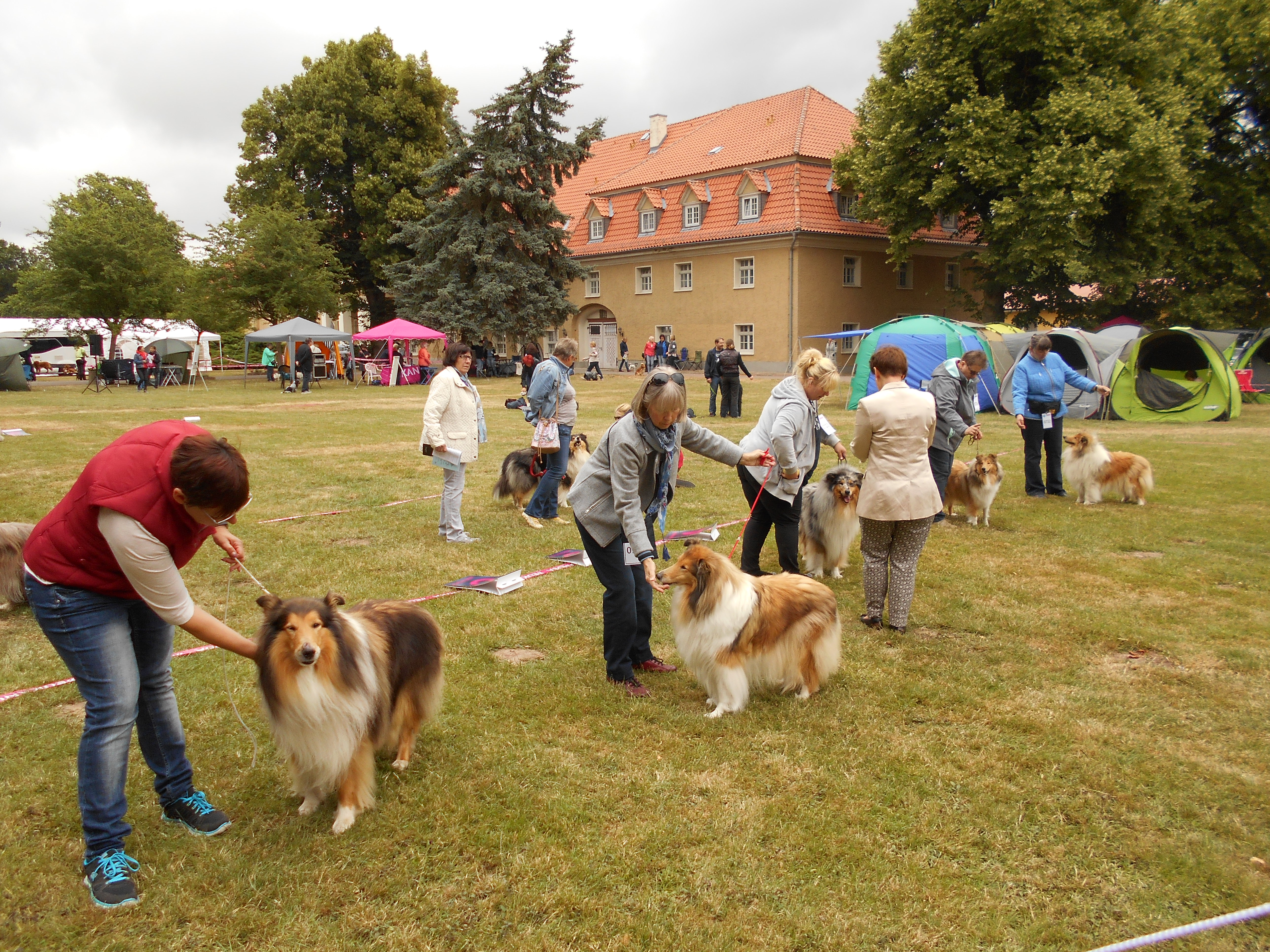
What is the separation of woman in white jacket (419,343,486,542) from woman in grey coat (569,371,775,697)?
3.42 meters

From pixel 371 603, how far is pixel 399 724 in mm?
581

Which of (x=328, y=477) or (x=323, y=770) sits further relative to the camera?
(x=328, y=477)

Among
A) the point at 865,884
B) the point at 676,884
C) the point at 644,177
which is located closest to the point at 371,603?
the point at 676,884

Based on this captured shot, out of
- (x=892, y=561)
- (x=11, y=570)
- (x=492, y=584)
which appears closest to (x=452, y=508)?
(x=492, y=584)

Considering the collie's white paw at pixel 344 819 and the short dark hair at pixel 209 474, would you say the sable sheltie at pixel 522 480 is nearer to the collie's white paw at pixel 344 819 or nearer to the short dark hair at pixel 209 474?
the collie's white paw at pixel 344 819

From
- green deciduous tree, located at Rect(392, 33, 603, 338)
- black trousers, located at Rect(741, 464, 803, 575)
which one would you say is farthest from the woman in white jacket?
green deciduous tree, located at Rect(392, 33, 603, 338)

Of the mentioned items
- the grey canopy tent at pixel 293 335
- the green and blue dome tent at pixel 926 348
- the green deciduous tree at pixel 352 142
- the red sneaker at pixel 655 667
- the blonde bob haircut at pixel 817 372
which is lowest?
the red sneaker at pixel 655 667

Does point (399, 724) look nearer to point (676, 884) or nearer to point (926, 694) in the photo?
point (676, 884)

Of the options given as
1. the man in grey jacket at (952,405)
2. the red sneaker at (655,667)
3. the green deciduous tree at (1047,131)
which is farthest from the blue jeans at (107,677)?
the green deciduous tree at (1047,131)

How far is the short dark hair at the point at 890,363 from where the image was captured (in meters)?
5.30

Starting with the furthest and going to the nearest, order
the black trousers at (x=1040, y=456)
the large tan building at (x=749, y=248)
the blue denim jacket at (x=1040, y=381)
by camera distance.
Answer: the large tan building at (x=749, y=248) < the black trousers at (x=1040, y=456) < the blue denim jacket at (x=1040, y=381)

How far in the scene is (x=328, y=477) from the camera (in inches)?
459

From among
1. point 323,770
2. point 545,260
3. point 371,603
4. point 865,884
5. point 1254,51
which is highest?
point 1254,51

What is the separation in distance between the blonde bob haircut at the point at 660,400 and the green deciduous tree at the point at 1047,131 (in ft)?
78.5
